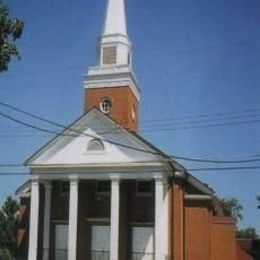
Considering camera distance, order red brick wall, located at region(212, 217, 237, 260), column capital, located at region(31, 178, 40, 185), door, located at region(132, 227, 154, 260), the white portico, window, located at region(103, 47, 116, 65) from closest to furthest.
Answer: the white portico → door, located at region(132, 227, 154, 260) → red brick wall, located at region(212, 217, 237, 260) → column capital, located at region(31, 178, 40, 185) → window, located at region(103, 47, 116, 65)

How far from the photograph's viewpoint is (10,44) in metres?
15.2

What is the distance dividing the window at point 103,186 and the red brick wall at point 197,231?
483 cm

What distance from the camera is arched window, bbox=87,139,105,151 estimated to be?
3744 centimetres

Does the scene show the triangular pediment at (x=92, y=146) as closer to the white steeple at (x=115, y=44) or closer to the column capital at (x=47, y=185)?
the column capital at (x=47, y=185)

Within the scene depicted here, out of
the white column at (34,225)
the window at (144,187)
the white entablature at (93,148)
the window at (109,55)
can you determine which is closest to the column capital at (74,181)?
the white entablature at (93,148)

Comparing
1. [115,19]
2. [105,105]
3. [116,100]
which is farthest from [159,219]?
[115,19]

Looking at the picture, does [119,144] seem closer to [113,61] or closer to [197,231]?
[197,231]

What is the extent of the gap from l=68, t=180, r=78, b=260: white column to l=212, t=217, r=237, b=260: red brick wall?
807 centimetres

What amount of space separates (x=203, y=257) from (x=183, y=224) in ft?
6.97

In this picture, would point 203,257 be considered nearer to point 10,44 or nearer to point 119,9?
point 119,9

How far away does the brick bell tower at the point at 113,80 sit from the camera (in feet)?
141

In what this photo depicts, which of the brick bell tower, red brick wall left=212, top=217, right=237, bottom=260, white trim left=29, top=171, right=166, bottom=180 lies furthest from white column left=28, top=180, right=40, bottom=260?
red brick wall left=212, top=217, right=237, bottom=260

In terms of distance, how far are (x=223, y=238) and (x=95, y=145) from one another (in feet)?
30.0

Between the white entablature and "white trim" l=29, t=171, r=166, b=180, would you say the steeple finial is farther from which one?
"white trim" l=29, t=171, r=166, b=180
